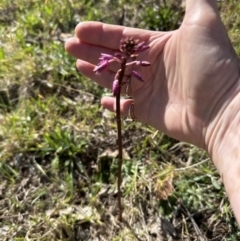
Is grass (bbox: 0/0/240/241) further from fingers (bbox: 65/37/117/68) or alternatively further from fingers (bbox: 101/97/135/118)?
fingers (bbox: 65/37/117/68)

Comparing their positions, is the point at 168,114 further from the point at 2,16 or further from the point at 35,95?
the point at 2,16

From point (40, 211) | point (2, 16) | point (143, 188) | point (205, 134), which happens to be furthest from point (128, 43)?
point (2, 16)

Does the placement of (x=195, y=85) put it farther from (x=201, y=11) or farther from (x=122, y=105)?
(x=122, y=105)

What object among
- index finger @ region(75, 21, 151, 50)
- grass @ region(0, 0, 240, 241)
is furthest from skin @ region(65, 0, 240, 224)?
grass @ region(0, 0, 240, 241)

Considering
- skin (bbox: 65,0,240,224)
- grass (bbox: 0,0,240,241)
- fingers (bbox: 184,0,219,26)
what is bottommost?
grass (bbox: 0,0,240,241)

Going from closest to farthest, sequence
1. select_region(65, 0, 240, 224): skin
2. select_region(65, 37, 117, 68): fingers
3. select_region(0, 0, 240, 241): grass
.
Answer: select_region(65, 0, 240, 224): skin < select_region(0, 0, 240, 241): grass < select_region(65, 37, 117, 68): fingers
